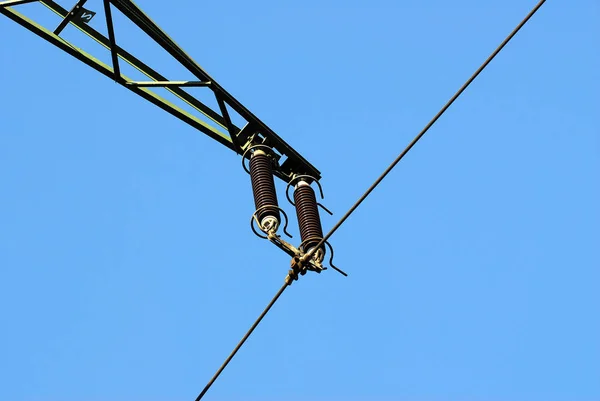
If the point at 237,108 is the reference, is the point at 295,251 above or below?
below

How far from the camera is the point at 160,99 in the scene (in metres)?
12.6

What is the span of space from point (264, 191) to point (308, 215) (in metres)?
0.71

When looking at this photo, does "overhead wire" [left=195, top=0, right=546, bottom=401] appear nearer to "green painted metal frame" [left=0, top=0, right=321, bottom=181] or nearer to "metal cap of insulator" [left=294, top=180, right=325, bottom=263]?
"metal cap of insulator" [left=294, top=180, right=325, bottom=263]

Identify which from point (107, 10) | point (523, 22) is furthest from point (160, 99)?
point (523, 22)

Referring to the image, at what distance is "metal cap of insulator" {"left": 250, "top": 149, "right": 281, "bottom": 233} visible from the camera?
11328mm

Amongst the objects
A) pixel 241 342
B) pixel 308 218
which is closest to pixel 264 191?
pixel 308 218

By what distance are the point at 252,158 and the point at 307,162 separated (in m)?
0.96


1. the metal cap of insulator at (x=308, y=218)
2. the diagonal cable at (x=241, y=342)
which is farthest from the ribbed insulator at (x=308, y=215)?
the diagonal cable at (x=241, y=342)

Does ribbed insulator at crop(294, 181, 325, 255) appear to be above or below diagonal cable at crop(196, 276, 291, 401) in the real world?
above

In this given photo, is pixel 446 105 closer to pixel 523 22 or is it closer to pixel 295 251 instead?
pixel 523 22

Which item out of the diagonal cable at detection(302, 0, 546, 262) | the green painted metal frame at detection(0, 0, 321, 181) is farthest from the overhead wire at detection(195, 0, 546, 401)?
the green painted metal frame at detection(0, 0, 321, 181)

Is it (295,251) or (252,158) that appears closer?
(295,251)

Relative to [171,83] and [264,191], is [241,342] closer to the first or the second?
[264,191]

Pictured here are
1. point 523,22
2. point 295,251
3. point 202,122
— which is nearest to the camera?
point 523,22
